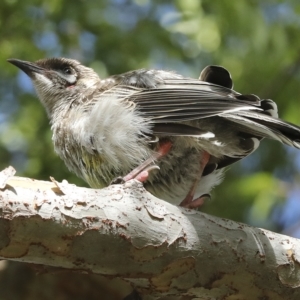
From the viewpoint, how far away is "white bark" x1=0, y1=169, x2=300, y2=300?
2410 millimetres

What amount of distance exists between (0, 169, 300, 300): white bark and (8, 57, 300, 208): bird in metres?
0.52

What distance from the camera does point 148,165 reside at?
343 centimetres

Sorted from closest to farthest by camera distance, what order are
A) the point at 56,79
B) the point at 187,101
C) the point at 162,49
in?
the point at 187,101, the point at 56,79, the point at 162,49

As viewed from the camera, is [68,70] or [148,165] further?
[68,70]

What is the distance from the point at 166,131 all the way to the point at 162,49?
239 centimetres

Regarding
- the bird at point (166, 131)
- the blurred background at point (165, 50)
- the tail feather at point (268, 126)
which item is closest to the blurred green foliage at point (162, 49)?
the blurred background at point (165, 50)

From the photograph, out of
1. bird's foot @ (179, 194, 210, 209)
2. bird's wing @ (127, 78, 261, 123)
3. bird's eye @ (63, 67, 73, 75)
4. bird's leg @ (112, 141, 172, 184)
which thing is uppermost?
bird's wing @ (127, 78, 261, 123)

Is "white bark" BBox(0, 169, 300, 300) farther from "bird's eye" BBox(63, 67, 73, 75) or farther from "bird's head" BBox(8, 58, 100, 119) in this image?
"bird's eye" BBox(63, 67, 73, 75)

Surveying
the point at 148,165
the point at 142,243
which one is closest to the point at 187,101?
the point at 148,165

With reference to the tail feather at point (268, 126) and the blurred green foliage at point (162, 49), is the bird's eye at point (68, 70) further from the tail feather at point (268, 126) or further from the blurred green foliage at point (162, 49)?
the tail feather at point (268, 126)

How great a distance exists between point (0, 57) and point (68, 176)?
3.79ft

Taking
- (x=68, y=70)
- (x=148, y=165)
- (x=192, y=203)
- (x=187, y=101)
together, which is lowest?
(x=192, y=203)

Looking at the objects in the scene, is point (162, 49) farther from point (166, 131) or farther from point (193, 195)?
point (166, 131)

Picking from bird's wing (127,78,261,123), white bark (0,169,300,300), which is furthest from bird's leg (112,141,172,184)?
white bark (0,169,300,300)
